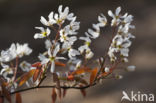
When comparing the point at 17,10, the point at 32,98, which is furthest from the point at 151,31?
the point at 17,10

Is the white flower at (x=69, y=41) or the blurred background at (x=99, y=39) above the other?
the blurred background at (x=99, y=39)

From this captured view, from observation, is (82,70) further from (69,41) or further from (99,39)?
(99,39)

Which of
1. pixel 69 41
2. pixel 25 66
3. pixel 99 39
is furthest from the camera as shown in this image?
pixel 99 39

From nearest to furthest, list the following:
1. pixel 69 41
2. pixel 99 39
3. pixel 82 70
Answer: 1. pixel 69 41
2. pixel 82 70
3. pixel 99 39

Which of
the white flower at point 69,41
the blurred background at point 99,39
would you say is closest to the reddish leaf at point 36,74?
the white flower at point 69,41

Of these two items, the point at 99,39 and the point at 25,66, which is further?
the point at 99,39

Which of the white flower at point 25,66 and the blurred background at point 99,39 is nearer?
the white flower at point 25,66

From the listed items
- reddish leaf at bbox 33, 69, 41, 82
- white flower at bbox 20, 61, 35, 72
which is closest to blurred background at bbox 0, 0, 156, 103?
white flower at bbox 20, 61, 35, 72

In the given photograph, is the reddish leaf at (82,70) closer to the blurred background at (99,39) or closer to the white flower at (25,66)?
the white flower at (25,66)

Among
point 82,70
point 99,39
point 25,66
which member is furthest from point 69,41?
point 99,39

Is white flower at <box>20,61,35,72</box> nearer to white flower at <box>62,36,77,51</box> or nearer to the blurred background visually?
white flower at <box>62,36,77,51</box>
